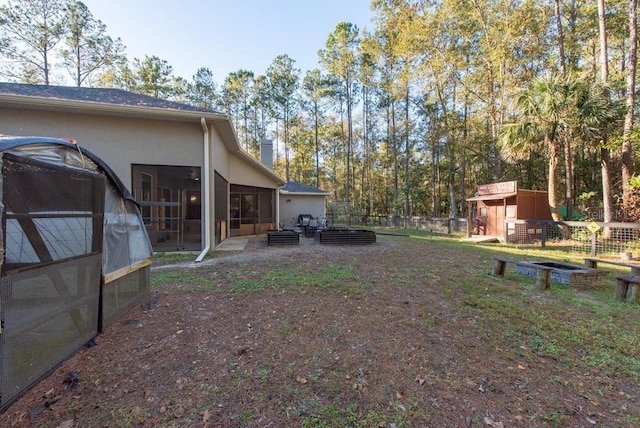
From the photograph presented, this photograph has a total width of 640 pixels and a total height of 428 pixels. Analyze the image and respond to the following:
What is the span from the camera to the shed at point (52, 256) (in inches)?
75.5

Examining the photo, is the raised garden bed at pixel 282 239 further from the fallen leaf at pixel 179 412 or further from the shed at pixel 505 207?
the shed at pixel 505 207

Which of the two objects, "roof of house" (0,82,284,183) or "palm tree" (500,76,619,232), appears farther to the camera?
"palm tree" (500,76,619,232)

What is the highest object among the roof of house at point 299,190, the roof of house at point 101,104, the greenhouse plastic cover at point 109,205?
the roof of house at point 101,104

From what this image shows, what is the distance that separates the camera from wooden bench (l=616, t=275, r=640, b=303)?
421cm

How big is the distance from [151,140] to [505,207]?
1411 cm

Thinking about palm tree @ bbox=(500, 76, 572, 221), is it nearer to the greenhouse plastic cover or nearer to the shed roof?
the shed roof

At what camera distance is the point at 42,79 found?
18.8m

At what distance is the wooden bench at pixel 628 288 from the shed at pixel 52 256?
23.5 ft

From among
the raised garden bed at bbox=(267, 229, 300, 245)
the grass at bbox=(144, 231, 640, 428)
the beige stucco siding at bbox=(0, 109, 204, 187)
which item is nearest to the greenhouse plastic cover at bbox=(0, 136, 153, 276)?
the grass at bbox=(144, 231, 640, 428)

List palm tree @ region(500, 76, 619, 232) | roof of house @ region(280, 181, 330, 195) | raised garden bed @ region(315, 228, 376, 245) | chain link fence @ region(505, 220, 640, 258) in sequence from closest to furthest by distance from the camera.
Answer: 1. chain link fence @ region(505, 220, 640, 258)
2. palm tree @ region(500, 76, 619, 232)
3. raised garden bed @ region(315, 228, 376, 245)
4. roof of house @ region(280, 181, 330, 195)

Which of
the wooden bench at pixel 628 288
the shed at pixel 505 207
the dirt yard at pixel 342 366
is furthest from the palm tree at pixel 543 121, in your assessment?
the dirt yard at pixel 342 366

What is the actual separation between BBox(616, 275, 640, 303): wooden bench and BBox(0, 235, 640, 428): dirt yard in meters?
0.65

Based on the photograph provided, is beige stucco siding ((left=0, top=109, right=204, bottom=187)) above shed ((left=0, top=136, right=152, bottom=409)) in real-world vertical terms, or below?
above

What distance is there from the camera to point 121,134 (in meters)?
7.55
